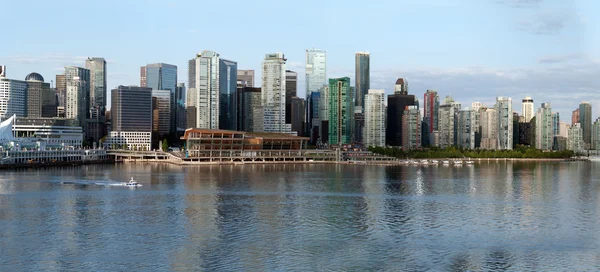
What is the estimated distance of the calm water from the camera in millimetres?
28766

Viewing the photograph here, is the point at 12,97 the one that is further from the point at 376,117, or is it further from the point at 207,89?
the point at 376,117

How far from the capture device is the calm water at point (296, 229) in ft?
94.4

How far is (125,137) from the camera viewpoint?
165625mm

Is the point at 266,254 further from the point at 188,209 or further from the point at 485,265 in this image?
the point at 188,209

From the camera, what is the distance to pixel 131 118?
16675cm

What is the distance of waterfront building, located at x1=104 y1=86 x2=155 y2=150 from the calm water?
10657 cm

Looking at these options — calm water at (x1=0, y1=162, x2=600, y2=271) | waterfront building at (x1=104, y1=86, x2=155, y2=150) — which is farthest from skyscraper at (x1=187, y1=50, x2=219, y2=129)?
calm water at (x1=0, y1=162, x2=600, y2=271)

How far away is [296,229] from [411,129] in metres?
161

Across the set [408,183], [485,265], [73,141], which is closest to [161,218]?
[485,265]

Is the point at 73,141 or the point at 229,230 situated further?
the point at 73,141

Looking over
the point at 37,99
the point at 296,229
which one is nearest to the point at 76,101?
the point at 37,99

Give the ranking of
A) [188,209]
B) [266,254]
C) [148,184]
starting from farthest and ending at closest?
[148,184] < [188,209] < [266,254]

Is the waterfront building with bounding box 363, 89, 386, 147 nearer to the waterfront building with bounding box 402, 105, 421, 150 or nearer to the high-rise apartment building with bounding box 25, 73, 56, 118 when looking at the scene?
the waterfront building with bounding box 402, 105, 421, 150

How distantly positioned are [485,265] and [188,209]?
74.2ft
